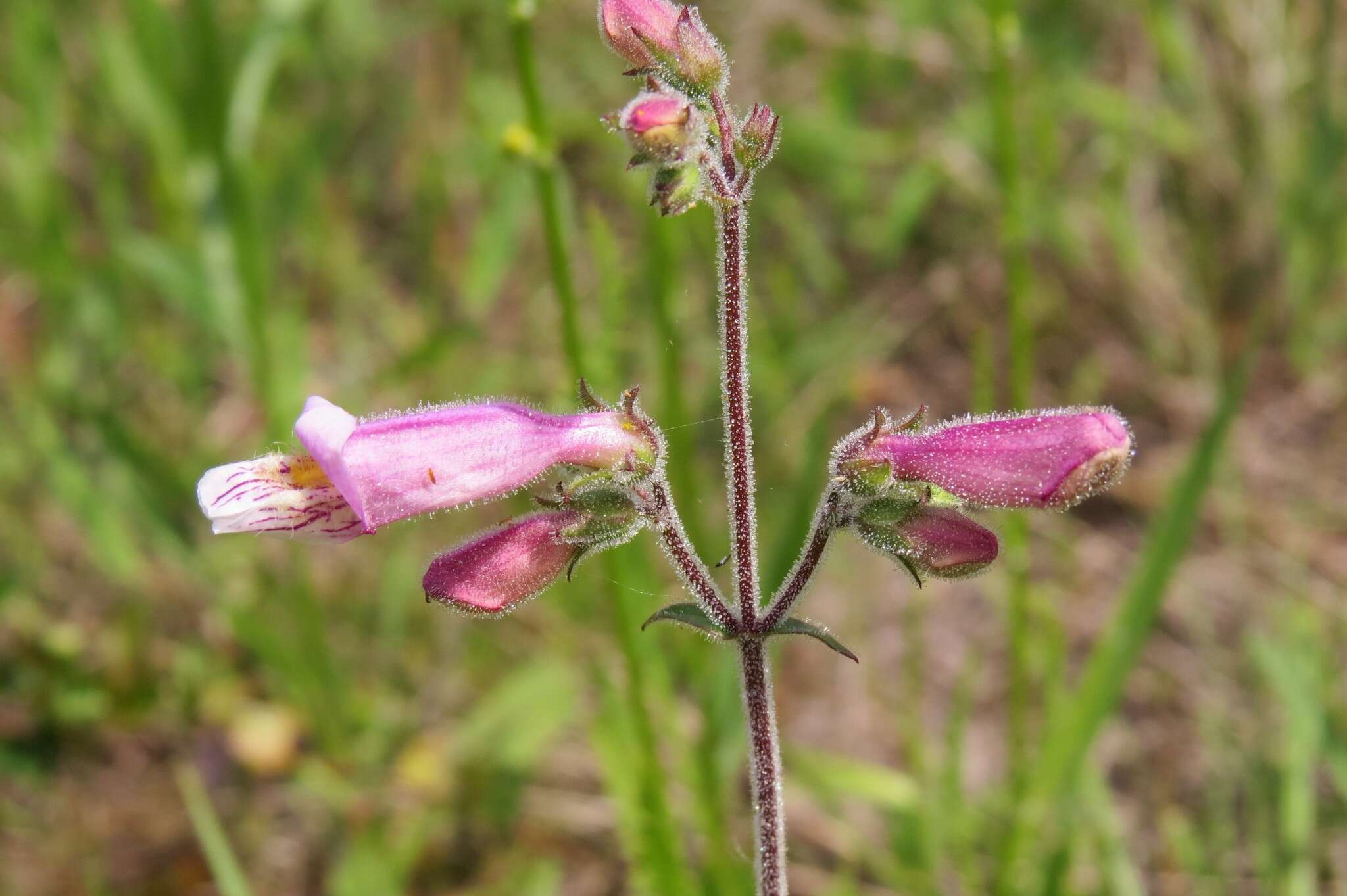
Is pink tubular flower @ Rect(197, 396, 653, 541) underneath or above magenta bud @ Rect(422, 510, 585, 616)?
above

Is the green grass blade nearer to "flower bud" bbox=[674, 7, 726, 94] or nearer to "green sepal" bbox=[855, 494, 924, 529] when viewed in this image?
"green sepal" bbox=[855, 494, 924, 529]

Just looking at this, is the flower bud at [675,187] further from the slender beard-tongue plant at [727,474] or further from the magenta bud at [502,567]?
the magenta bud at [502,567]

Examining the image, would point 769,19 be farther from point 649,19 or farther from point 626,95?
point 649,19

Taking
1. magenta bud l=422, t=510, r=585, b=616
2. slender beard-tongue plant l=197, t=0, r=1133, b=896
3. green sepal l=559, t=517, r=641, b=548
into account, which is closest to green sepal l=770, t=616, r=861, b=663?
slender beard-tongue plant l=197, t=0, r=1133, b=896

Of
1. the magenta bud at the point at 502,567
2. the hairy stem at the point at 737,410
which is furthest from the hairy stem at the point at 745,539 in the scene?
the magenta bud at the point at 502,567

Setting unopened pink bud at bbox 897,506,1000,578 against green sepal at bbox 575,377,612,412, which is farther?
green sepal at bbox 575,377,612,412

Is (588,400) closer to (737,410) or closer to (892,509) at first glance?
(737,410)

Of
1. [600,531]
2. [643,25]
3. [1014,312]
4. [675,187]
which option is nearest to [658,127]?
[675,187]
